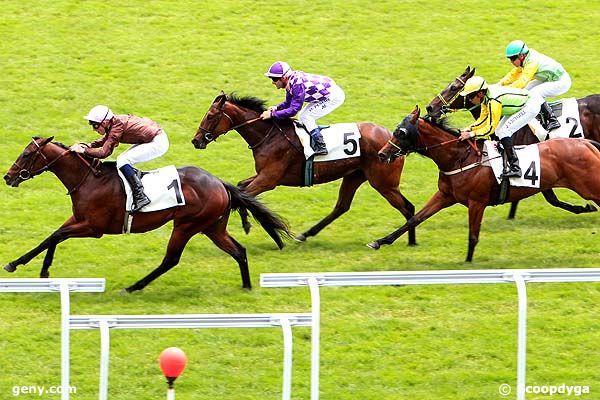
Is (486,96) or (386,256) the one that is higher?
(486,96)

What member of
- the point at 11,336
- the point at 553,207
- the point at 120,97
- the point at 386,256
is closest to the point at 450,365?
the point at 386,256

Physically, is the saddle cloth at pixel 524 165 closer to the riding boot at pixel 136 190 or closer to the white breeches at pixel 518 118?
the white breeches at pixel 518 118

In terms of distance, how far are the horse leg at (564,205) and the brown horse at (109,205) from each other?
3.72 meters

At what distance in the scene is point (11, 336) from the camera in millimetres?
11172

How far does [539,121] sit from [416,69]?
16.0 feet

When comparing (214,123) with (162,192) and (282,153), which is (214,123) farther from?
(162,192)

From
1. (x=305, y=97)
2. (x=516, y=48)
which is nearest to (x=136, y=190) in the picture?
(x=305, y=97)

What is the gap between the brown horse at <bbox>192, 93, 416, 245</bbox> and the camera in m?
13.6

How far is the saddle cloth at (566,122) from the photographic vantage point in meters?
14.2

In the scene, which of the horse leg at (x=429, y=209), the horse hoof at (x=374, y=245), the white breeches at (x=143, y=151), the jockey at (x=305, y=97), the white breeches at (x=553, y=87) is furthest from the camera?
the white breeches at (x=553, y=87)

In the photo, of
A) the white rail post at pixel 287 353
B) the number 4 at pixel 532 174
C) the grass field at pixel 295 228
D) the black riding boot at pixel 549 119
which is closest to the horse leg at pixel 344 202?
the grass field at pixel 295 228

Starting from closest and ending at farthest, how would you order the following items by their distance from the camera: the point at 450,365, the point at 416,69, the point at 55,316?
the point at 450,365
the point at 55,316
the point at 416,69

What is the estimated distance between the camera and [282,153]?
44.6 ft

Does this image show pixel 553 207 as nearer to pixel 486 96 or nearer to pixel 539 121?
pixel 539 121
